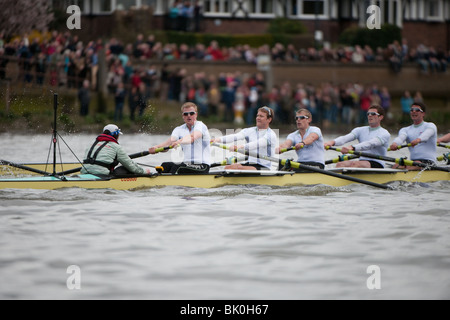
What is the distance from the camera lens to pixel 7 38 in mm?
31922

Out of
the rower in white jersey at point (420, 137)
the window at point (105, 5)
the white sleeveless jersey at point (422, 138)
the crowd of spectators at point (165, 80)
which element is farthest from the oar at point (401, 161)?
the window at point (105, 5)

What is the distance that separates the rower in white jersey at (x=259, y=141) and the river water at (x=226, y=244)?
642 mm

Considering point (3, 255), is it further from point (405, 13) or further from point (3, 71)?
point (405, 13)

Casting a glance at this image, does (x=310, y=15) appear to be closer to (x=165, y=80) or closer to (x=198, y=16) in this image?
(x=198, y=16)

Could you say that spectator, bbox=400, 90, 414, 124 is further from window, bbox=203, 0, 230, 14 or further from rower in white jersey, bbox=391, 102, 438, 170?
rower in white jersey, bbox=391, 102, 438, 170

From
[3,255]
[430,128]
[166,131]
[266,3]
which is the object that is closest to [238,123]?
[166,131]

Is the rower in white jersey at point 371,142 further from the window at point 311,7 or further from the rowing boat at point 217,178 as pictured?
the window at point 311,7

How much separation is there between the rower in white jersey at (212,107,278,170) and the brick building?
105 feet

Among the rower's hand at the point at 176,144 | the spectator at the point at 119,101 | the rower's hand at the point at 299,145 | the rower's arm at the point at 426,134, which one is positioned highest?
the spectator at the point at 119,101

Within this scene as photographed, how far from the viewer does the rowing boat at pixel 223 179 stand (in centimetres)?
1344

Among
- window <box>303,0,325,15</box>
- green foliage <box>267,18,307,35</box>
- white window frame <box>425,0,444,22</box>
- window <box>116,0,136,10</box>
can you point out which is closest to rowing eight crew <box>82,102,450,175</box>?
green foliage <box>267,18,307,35</box>

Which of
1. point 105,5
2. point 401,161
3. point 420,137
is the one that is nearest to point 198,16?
point 105,5

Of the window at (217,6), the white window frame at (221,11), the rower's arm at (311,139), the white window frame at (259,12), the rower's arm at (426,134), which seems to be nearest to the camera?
the rower's arm at (311,139)

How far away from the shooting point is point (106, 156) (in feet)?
45.4
